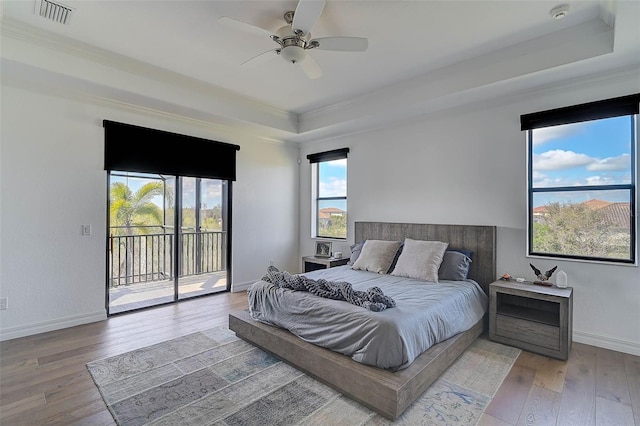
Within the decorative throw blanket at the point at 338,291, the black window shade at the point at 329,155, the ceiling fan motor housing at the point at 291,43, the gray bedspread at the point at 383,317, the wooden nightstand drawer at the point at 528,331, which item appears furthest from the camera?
the black window shade at the point at 329,155

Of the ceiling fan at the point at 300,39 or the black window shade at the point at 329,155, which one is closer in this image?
the ceiling fan at the point at 300,39

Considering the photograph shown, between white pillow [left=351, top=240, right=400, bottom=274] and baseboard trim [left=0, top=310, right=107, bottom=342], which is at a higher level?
white pillow [left=351, top=240, right=400, bottom=274]

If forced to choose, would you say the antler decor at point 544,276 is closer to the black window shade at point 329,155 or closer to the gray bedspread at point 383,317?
the gray bedspread at point 383,317

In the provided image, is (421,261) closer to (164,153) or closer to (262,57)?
(262,57)

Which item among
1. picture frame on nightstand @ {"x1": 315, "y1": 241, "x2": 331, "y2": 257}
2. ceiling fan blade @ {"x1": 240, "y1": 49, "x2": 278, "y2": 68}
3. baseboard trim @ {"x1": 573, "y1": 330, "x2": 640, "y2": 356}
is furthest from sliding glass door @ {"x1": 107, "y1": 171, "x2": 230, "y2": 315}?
baseboard trim @ {"x1": 573, "y1": 330, "x2": 640, "y2": 356}

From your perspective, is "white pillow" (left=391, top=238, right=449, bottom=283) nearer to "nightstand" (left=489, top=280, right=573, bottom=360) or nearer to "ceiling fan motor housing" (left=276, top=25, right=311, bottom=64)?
"nightstand" (left=489, top=280, right=573, bottom=360)

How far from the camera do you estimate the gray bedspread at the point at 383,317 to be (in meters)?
2.11

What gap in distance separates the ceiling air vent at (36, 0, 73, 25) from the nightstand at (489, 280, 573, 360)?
467 centimetres

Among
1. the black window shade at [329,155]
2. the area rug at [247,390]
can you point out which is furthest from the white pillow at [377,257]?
the black window shade at [329,155]

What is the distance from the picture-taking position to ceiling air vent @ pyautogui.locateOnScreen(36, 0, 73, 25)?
2502mm

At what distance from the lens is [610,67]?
292cm

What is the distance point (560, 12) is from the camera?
8.28 ft

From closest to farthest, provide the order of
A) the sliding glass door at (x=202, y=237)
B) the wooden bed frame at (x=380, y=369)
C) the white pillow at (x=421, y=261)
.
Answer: the wooden bed frame at (x=380, y=369) < the white pillow at (x=421, y=261) < the sliding glass door at (x=202, y=237)

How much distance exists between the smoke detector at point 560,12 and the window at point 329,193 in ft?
10.1
